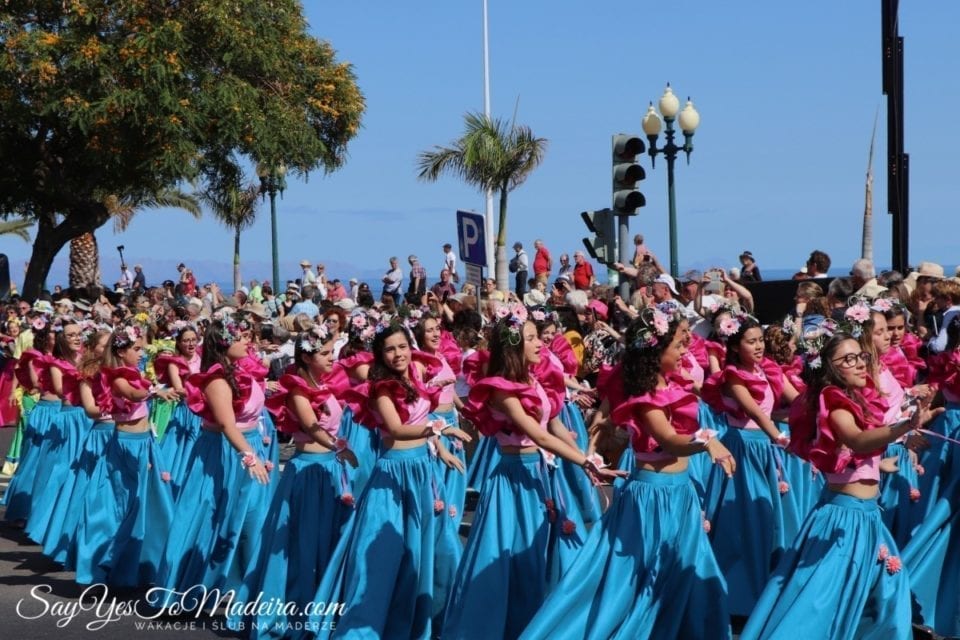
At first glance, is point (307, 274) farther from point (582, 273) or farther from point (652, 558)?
point (652, 558)

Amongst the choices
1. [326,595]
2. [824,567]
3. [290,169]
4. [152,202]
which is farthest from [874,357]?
[152,202]

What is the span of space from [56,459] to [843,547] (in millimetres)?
7473

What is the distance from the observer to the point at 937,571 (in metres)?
8.22

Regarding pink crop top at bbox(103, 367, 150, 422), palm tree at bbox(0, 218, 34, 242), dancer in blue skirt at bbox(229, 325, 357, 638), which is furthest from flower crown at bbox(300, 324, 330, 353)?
palm tree at bbox(0, 218, 34, 242)

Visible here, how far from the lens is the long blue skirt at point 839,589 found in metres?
6.54

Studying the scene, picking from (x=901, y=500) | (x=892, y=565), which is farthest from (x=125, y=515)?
(x=892, y=565)

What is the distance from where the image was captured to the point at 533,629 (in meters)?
7.08

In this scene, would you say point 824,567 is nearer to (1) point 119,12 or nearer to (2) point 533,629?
(2) point 533,629

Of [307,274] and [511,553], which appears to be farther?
[307,274]

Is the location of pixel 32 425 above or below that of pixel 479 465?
above

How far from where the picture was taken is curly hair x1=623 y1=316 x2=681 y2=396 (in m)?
7.40

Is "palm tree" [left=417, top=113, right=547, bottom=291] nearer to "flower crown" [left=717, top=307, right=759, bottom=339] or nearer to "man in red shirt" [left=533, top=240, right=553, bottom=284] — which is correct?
"man in red shirt" [left=533, top=240, right=553, bottom=284]

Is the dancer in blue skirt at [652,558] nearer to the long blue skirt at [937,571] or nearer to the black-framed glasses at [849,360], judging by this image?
the black-framed glasses at [849,360]

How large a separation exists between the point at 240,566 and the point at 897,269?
914 centimetres
